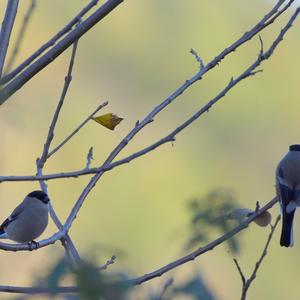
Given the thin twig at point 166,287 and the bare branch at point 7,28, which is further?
the bare branch at point 7,28

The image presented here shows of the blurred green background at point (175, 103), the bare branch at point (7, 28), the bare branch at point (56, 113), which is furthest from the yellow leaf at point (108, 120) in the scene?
the blurred green background at point (175, 103)

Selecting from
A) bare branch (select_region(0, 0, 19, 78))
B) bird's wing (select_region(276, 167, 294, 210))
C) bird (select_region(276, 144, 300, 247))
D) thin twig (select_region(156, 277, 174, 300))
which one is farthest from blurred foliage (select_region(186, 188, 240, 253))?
bird's wing (select_region(276, 167, 294, 210))

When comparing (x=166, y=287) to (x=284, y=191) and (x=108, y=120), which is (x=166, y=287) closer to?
(x=108, y=120)

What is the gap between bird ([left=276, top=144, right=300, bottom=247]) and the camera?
14.1 feet

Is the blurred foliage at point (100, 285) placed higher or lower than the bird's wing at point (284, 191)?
higher

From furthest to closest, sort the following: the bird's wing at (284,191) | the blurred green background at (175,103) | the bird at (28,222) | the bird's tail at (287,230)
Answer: the blurred green background at (175,103) → the bird at (28,222) → the bird's wing at (284,191) → the bird's tail at (287,230)

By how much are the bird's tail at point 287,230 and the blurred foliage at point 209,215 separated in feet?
7.74

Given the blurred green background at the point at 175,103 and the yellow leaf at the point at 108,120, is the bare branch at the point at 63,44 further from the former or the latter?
the blurred green background at the point at 175,103

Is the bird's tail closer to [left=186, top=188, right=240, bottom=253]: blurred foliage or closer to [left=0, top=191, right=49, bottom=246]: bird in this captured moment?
[left=0, top=191, right=49, bottom=246]: bird

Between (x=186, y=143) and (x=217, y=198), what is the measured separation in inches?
1453

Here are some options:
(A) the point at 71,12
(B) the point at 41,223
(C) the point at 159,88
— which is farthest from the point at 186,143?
(B) the point at 41,223

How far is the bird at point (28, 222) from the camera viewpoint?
17.1ft

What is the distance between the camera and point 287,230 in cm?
433

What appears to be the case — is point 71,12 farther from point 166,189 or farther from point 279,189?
point 279,189
